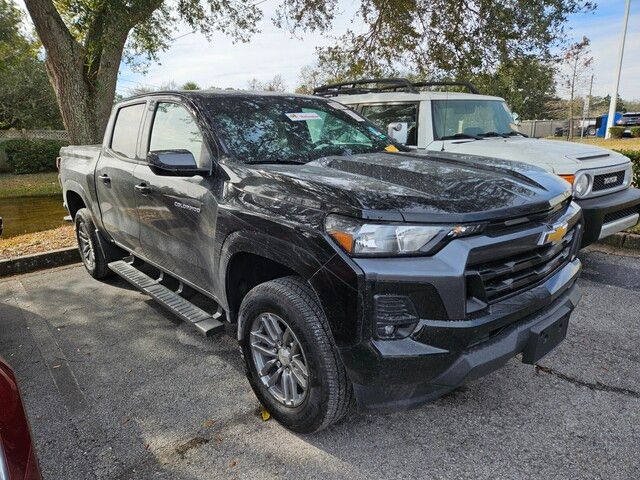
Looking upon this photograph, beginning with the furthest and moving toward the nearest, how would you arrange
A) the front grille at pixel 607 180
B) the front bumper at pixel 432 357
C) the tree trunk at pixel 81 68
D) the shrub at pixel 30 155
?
the shrub at pixel 30 155
the tree trunk at pixel 81 68
the front grille at pixel 607 180
the front bumper at pixel 432 357

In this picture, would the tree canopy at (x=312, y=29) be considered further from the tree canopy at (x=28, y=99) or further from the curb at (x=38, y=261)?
the tree canopy at (x=28, y=99)

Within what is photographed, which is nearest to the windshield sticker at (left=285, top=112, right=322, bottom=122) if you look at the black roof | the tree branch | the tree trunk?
the black roof

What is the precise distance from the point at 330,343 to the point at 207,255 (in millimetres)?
1171

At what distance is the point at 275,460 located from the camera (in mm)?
2336

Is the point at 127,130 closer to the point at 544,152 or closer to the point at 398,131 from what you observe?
the point at 398,131

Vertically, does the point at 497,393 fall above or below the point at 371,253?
below

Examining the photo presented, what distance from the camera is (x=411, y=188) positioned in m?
2.31

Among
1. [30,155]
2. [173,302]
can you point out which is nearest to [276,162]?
[173,302]

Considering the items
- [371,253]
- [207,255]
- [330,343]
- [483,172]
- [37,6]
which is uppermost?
[37,6]

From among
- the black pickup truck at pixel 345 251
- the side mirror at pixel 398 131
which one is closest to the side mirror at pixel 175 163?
the black pickup truck at pixel 345 251

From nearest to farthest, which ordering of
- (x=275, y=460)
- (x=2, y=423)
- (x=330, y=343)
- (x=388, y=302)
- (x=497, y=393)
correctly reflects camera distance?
(x=2, y=423) → (x=388, y=302) → (x=330, y=343) → (x=275, y=460) → (x=497, y=393)

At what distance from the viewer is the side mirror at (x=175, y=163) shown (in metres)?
2.76

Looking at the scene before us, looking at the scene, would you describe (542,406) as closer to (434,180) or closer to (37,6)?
(434,180)

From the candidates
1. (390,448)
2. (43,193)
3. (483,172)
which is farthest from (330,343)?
(43,193)
